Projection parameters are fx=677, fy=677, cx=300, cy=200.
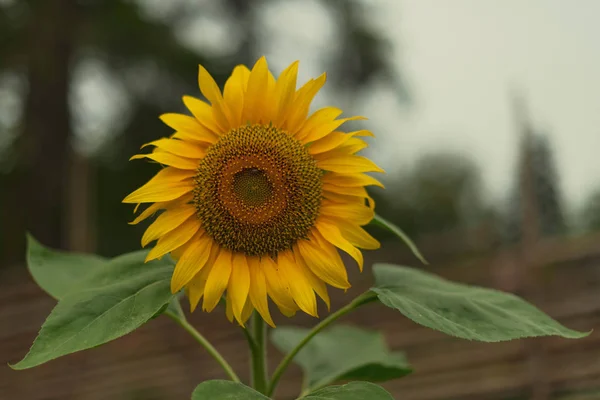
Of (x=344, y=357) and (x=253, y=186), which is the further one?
(x=344, y=357)

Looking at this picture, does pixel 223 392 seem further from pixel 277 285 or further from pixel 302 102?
pixel 302 102

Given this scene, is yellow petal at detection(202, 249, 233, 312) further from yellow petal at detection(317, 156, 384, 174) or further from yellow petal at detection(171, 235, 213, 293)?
yellow petal at detection(317, 156, 384, 174)

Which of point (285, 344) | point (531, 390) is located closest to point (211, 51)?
point (531, 390)

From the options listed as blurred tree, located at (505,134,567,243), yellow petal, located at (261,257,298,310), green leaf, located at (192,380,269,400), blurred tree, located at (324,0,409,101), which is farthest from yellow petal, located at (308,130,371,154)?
blurred tree, located at (324,0,409,101)

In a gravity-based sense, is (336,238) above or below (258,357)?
above

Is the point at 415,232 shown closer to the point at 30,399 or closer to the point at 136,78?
the point at 136,78

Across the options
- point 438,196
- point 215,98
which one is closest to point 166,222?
point 215,98

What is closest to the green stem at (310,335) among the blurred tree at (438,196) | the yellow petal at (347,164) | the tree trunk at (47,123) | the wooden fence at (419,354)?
the yellow petal at (347,164)
